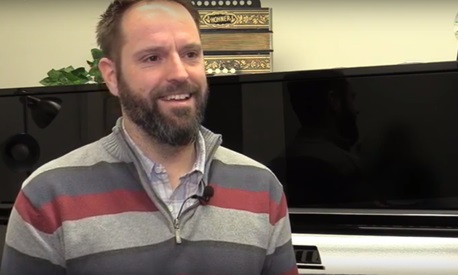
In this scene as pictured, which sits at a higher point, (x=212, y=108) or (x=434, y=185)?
(x=212, y=108)

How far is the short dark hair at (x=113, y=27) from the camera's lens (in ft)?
3.80

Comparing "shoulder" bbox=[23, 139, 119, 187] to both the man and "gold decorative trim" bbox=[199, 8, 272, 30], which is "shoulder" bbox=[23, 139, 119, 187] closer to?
the man

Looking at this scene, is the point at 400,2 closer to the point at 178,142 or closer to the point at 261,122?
the point at 261,122

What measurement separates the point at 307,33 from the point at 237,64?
0.44 m

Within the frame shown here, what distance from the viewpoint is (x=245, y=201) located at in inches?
45.4

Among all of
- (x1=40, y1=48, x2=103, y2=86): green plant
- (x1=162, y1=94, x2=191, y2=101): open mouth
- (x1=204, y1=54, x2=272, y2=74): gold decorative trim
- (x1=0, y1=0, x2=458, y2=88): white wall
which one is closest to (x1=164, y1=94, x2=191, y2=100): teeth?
(x1=162, y1=94, x2=191, y2=101): open mouth

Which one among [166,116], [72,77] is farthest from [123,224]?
[72,77]

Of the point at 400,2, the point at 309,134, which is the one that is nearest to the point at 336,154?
the point at 309,134

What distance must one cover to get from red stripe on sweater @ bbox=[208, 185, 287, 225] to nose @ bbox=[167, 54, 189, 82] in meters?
0.24

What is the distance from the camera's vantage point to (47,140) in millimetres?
1738

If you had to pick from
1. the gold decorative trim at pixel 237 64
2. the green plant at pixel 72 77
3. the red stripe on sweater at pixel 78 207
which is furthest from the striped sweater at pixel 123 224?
the green plant at pixel 72 77

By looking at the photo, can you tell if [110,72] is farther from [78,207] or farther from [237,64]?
[237,64]

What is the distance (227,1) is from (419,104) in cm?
69

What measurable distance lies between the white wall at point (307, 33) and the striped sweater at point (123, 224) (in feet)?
3.22
